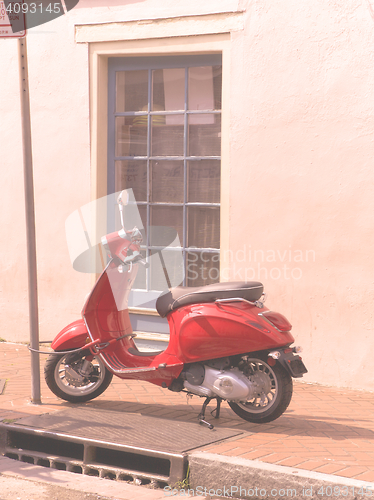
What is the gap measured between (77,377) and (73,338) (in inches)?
13.2

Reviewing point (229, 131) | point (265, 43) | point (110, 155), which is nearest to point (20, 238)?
point (110, 155)

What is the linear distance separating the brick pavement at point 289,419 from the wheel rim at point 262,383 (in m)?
0.19

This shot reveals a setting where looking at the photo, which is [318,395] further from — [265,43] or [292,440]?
[265,43]

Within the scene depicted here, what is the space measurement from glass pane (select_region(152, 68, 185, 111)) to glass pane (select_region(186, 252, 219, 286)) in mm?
1645

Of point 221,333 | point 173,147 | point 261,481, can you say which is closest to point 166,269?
point 173,147

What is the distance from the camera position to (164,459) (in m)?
4.15

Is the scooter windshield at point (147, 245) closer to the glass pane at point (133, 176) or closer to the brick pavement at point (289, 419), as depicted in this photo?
the glass pane at point (133, 176)

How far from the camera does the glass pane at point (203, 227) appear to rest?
700 cm

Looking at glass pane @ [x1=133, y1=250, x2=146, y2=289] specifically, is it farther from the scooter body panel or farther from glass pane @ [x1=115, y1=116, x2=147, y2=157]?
the scooter body panel

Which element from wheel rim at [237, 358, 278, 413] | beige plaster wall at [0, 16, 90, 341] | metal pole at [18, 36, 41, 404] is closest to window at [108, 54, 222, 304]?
beige plaster wall at [0, 16, 90, 341]

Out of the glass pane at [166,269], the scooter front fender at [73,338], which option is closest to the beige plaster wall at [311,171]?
the glass pane at [166,269]

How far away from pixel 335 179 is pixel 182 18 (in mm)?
2364

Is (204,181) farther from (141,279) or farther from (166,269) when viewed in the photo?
(141,279)

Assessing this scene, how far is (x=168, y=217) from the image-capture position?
730cm
